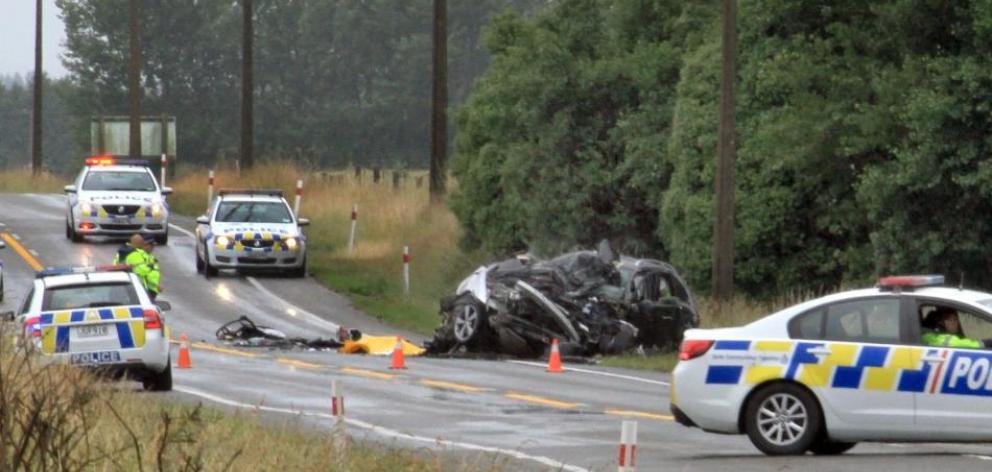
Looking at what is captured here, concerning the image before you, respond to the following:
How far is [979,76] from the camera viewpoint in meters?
27.0

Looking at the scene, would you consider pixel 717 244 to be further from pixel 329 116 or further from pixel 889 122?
pixel 329 116

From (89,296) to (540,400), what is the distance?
485 centimetres

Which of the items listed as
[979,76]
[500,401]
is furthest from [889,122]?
[500,401]

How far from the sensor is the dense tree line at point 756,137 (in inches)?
1117

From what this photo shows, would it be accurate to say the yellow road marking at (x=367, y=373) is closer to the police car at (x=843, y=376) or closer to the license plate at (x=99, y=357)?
the license plate at (x=99, y=357)

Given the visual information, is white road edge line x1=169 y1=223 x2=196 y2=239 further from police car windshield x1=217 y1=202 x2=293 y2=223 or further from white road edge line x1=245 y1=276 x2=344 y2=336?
white road edge line x1=245 y1=276 x2=344 y2=336

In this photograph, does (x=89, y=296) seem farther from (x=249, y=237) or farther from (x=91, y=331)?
(x=249, y=237)

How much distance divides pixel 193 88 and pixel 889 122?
243ft

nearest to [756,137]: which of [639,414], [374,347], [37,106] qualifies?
[374,347]

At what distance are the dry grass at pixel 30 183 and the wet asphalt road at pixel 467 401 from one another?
108ft

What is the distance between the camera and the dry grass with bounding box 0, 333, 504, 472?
838 cm

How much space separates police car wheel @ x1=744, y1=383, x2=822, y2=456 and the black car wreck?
12.7 meters

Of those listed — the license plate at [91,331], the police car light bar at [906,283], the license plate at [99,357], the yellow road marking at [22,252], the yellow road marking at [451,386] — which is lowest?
the yellow road marking at [22,252]

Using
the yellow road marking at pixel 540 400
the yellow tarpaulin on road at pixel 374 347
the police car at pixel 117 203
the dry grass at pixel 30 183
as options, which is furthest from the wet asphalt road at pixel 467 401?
the dry grass at pixel 30 183
